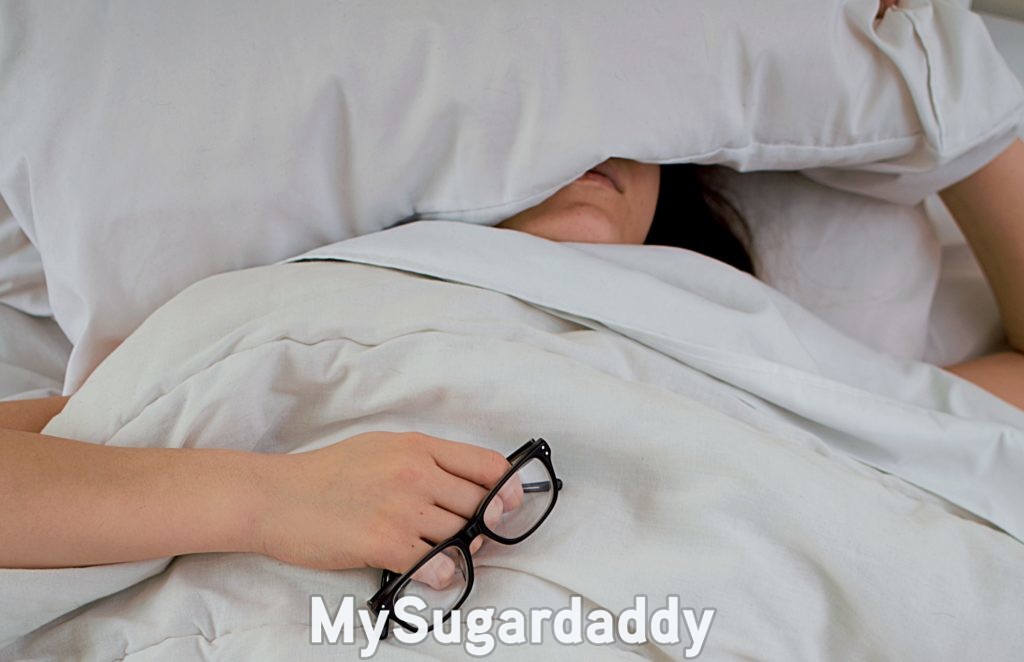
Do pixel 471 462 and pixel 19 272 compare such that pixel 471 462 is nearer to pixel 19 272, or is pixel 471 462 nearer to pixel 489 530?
pixel 489 530

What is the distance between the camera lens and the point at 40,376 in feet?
3.11

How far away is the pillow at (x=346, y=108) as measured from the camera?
0.78 meters

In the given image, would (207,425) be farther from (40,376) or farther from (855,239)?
(855,239)

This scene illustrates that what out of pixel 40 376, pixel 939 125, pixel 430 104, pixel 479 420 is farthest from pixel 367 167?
pixel 939 125

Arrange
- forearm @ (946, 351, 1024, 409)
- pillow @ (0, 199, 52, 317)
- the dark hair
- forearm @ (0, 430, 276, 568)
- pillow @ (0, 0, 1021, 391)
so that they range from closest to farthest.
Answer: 1. forearm @ (0, 430, 276, 568)
2. pillow @ (0, 0, 1021, 391)
3. pillow @ (0, 199, 52, 317)
4. forearm @ (946, 351, 1024, 409)
5. the dark hair

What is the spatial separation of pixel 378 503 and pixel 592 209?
395mm

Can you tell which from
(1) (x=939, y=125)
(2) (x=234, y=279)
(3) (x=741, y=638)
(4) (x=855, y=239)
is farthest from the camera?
(4) (x=855, y=239)

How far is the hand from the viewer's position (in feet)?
2.11

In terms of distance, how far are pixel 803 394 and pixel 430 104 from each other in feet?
1.29

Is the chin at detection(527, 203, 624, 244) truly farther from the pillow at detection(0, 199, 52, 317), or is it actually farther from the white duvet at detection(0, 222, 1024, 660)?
the pillow at detection(0, 199, 52, 317)

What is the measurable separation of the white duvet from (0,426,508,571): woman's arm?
0.10ft

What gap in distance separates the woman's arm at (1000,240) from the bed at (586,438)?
0.58 ft

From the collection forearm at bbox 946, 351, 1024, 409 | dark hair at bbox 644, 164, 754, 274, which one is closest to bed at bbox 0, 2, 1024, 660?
forearm at bbox 946, 351, 1024, 409

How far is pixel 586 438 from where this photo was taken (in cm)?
70
